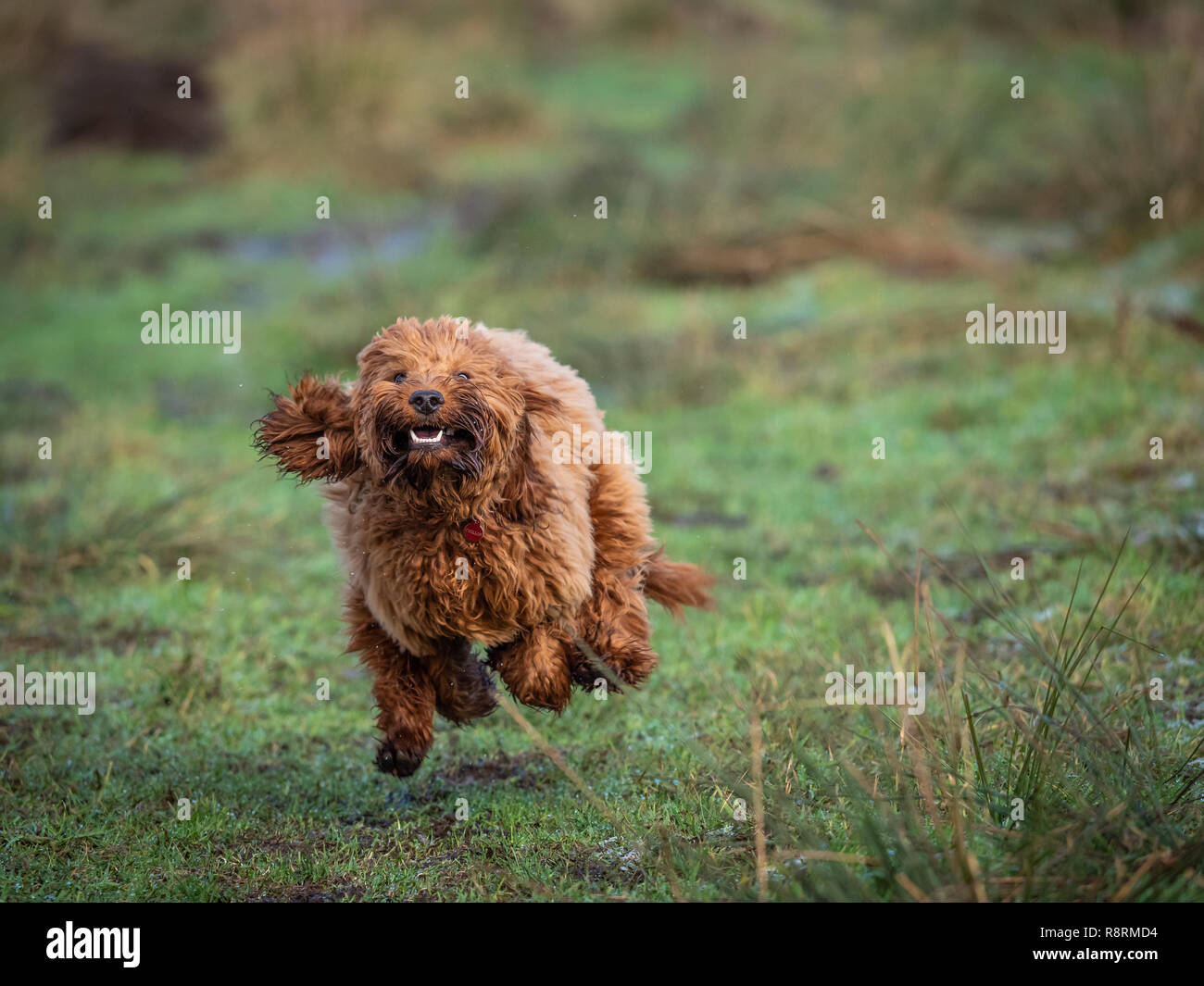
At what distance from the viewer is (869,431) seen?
1016cm

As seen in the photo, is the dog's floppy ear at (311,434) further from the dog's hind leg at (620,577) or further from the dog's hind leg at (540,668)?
the dog's hind leg at (620,577)

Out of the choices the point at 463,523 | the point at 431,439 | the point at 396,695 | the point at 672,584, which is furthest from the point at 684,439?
the point at 431,439

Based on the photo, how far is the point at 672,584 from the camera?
5941 millimetres

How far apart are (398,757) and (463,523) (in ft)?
3.12

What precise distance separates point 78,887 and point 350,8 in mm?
16665

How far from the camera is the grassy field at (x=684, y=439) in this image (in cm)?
479

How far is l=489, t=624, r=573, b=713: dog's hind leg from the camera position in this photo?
16.9 ft

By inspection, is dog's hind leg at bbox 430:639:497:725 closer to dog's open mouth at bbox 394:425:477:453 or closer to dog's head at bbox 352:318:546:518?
dog's head at bbox 352:318:546:518

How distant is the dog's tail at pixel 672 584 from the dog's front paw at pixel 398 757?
3.84 ft

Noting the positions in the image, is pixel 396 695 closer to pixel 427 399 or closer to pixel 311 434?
pixel 311 434

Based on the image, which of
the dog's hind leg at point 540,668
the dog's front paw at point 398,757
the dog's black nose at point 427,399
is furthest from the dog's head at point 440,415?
the dog's front paw at point 398,757

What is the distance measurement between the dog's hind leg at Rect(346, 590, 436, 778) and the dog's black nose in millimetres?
1063

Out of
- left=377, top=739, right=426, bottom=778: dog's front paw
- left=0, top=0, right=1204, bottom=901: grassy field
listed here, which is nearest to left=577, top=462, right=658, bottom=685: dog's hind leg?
left=0, top=0, right=1204, bottom=901: grassy field

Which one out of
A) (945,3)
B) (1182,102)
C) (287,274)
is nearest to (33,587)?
(287,274)
